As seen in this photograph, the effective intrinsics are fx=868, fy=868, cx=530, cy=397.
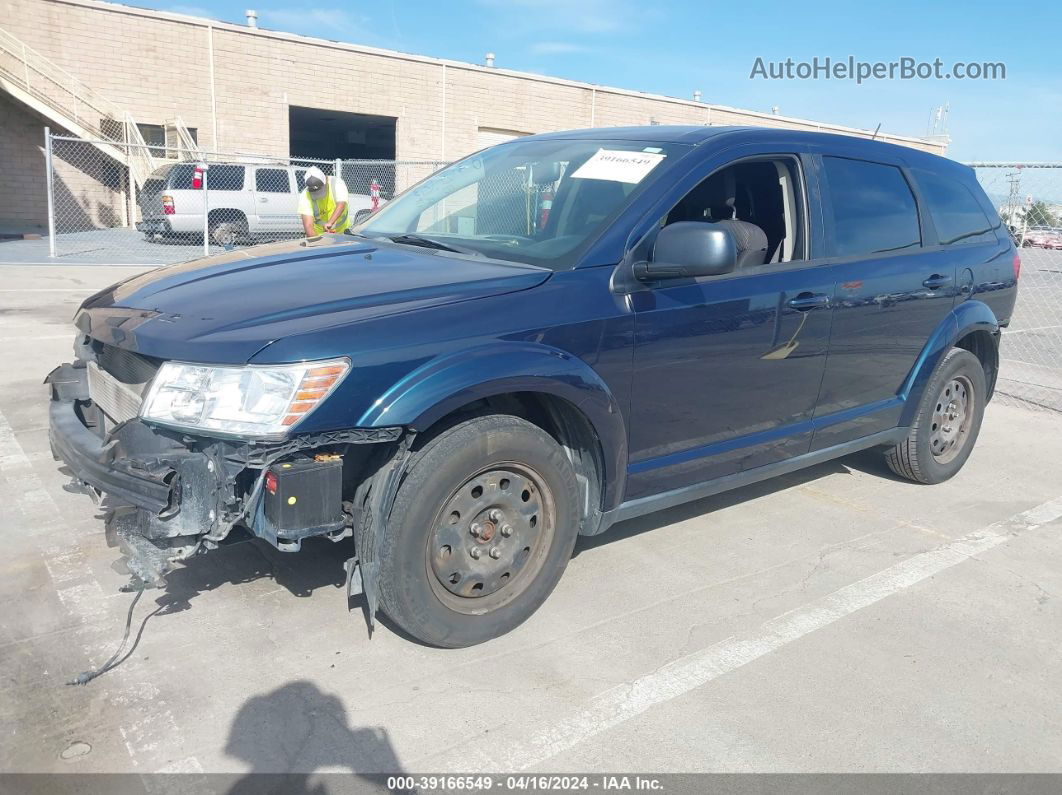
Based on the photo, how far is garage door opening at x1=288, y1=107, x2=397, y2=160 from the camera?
29.9 meters

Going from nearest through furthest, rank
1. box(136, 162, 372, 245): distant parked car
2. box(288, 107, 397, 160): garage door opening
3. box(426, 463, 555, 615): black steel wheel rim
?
box(426, 463, 555, 615): black steel wheel rim → box(136, 162, 372, 245): distant parked car → box(288, 107, 397, 160): garage door opening

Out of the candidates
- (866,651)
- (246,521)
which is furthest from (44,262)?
(866,651)

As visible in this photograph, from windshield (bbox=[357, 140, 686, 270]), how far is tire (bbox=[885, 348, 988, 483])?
2.41 meters

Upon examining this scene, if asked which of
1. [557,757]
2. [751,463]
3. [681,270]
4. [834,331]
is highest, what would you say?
[681,270]

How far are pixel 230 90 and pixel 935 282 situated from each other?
23770mm

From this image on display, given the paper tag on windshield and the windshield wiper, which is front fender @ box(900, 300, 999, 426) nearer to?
the paper tag on windshield

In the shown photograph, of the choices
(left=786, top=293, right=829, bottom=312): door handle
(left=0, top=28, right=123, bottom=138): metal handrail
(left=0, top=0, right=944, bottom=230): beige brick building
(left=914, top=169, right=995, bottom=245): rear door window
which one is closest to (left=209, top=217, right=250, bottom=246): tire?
(left=0, top=0, right=944, bottom=230): beige brick building

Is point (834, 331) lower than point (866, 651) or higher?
higher

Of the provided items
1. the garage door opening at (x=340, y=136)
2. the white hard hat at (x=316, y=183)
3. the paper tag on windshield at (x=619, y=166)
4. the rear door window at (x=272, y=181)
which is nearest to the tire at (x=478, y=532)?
the paper tag on windshield at (x=619, y=166)

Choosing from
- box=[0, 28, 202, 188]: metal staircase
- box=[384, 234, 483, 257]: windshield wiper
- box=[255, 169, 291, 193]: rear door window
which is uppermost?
box=[0, 28, 202, 188]: metal staircase

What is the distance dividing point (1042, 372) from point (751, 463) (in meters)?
6.67

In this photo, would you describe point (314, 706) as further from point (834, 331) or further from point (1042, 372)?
point (1042, 372)

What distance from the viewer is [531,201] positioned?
3.91m

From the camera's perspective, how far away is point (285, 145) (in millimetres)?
25797
